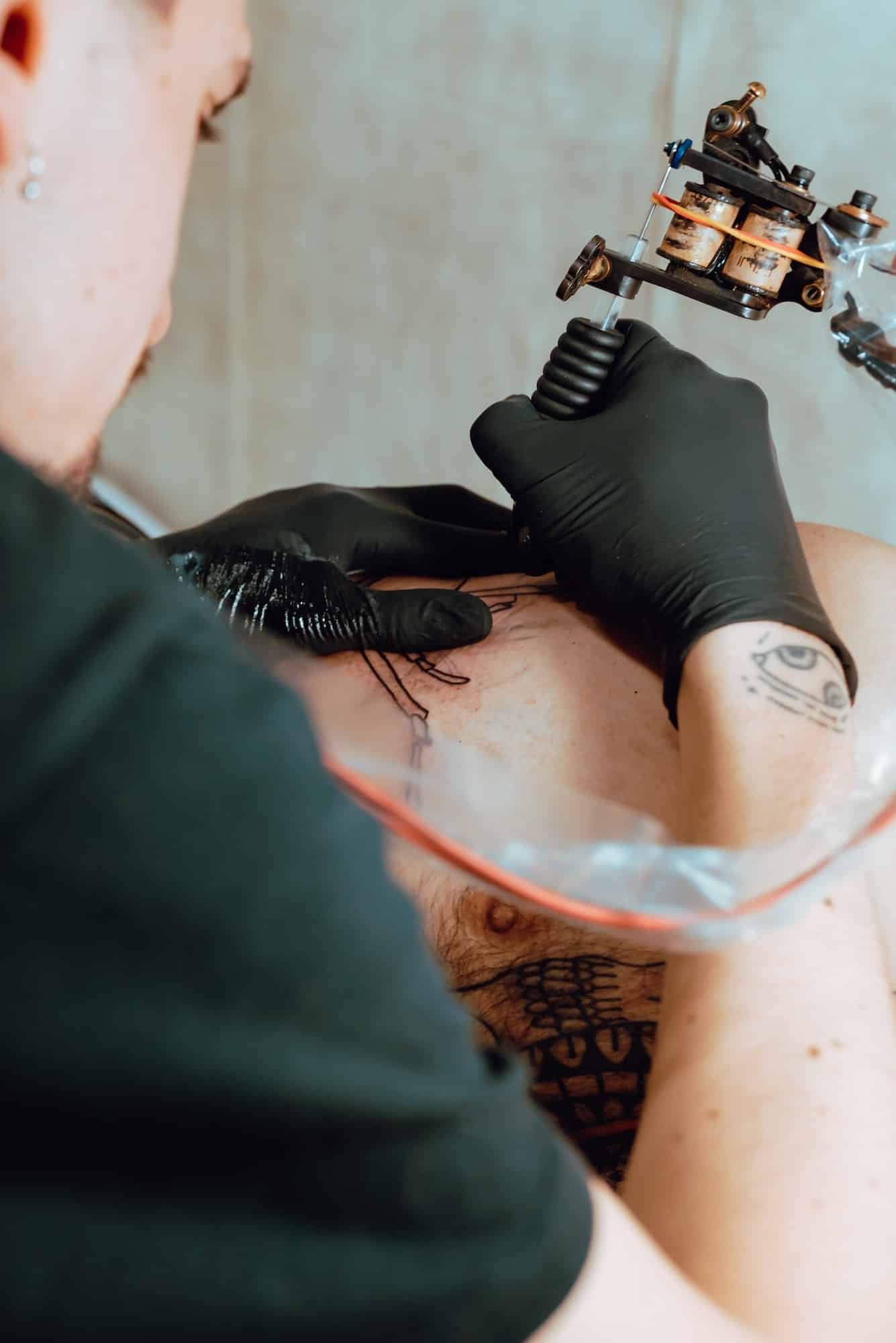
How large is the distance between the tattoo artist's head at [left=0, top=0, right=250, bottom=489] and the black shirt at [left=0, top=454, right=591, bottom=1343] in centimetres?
24

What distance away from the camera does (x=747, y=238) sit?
0.84 metres

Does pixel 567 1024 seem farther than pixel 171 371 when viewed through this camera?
No

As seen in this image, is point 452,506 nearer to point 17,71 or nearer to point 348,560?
point 348,560

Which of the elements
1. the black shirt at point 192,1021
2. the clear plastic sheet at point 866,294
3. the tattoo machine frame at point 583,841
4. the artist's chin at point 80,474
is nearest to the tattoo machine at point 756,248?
the clear plastic sheet at point 866,294

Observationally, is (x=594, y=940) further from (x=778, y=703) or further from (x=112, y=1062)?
(x=112, y=1062)

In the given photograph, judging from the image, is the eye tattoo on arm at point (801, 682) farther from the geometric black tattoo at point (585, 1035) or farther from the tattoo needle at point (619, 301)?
the tattoo needle at point (619, 301)

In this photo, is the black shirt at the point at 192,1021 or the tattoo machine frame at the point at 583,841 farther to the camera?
the tattoo machine frame at the point at 583,841

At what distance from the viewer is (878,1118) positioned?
1.91 feet

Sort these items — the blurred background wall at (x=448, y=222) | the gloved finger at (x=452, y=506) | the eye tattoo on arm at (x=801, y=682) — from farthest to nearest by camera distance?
the blurred background wall at (x=448, y=222) → the gloved finger at (x=452, y=506) → the eye tattoo on arm at (x=801, y=682)

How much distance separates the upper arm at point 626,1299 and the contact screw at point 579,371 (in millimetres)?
684

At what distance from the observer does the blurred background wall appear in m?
1.48

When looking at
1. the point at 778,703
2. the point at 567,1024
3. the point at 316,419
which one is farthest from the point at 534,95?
the point at 567,1024

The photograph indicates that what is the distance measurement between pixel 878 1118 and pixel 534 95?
1534mm

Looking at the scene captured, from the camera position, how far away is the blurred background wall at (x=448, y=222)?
4.87ft
